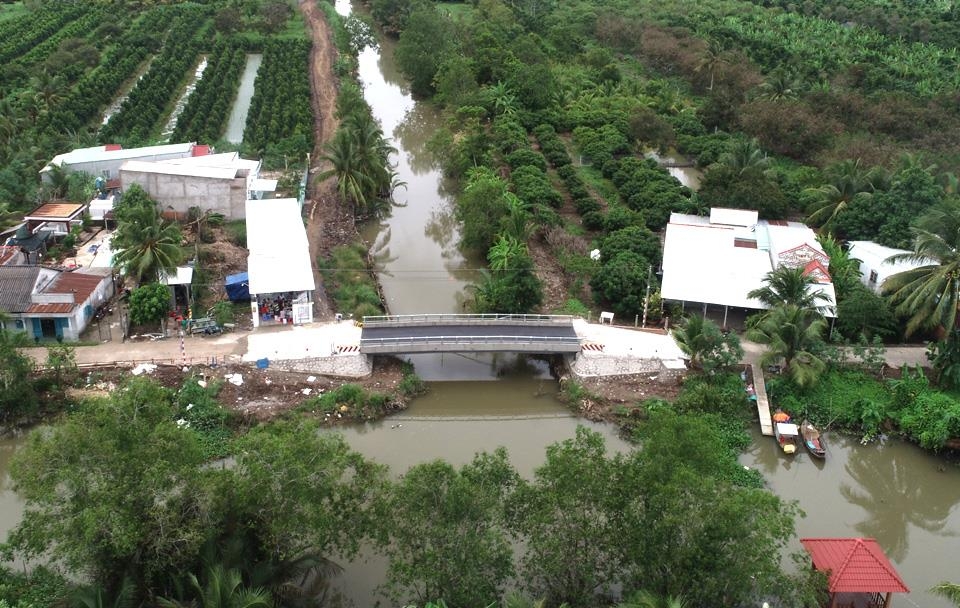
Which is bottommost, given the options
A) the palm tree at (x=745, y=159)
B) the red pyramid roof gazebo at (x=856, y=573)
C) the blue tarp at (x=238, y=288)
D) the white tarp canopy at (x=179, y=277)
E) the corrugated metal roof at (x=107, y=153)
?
the red pyramid roof gazebo at (x=856, y=573)

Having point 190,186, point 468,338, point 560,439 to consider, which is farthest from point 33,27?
point 560,439

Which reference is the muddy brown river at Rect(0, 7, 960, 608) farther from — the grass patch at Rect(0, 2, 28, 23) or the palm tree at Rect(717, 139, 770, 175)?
the grass patch at Rect(0, 2, 28, 23)

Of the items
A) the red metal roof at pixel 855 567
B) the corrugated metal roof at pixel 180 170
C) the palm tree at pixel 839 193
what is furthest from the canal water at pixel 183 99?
the red metal roof at pixel 855 567

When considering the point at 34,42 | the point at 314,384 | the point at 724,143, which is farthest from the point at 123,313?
the point at 34,42

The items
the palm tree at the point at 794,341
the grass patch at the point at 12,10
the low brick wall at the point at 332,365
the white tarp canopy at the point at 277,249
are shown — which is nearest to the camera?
the palm tree at the point at 794,341

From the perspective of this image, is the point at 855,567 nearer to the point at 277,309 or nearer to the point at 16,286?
the point at 277,309

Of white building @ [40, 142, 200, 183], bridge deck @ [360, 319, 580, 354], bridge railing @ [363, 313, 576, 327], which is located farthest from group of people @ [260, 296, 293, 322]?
white building @ [40, 142, 200, 183]

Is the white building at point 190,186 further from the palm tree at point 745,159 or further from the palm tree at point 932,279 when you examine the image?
the palm tree at point 932,279
